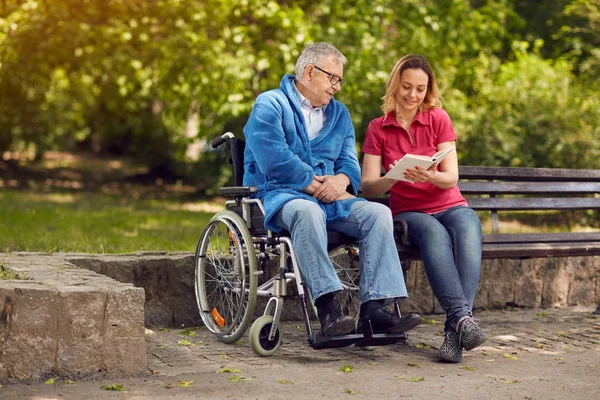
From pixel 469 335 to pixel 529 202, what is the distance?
1915mm

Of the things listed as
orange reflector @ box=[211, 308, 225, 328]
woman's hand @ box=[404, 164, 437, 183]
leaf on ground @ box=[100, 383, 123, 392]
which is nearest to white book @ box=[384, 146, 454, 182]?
woman's hand @ box=[404, 164, 437, 183]

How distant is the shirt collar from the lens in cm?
570

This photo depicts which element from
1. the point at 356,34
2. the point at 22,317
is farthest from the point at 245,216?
the point at 356,34

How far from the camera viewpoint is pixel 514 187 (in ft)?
21.5

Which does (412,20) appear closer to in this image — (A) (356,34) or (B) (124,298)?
(A) (356,34)

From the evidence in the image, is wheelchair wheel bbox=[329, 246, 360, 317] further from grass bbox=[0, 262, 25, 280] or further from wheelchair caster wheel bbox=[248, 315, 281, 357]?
grass bbox=[0, 262, 25, 280]

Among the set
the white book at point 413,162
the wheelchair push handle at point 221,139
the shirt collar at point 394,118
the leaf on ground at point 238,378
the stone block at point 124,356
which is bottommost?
the leaf on ground at point 238,378

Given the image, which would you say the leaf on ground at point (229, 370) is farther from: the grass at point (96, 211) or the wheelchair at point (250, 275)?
the grass at point (96, 211)

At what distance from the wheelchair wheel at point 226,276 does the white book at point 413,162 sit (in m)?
0.88

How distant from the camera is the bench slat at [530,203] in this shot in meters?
6.39

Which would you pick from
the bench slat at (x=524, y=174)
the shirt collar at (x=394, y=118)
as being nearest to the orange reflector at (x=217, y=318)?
the shirt collar at (x=394, y=118)

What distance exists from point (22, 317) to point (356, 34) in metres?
9.59

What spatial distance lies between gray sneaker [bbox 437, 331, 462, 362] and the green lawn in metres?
2.79

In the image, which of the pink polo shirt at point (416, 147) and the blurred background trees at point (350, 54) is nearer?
the pink polo shirt at point (416, 147)
